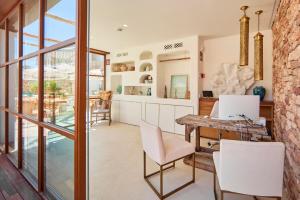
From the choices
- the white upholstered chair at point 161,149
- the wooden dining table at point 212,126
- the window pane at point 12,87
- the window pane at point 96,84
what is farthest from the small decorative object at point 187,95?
the window pane at point 12,87

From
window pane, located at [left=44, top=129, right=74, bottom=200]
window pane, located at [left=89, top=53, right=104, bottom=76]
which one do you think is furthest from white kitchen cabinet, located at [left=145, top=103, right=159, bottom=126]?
window pane, located at [left=44, top=129, right=74, bottom=200]

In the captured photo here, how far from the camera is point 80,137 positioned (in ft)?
4.44

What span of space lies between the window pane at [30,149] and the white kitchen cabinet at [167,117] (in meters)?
3.22

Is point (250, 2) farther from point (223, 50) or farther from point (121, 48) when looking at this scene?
point (121, 48)

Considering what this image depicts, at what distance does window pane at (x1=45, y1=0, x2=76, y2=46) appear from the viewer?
1.47 m

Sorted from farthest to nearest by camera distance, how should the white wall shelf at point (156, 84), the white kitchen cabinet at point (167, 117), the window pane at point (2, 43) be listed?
1. the white kitchen cabinet at point (167, 117)
2. the white wall shelf at point (156, 84)
3. the window pane at point (2, 43)

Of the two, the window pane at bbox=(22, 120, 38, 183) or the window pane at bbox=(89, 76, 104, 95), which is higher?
the window pane at bbox=(89, 76, 104, 95)

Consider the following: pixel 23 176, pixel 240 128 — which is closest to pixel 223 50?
pixel 240 128

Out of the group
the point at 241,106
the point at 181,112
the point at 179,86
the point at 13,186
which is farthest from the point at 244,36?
the point at 13,186

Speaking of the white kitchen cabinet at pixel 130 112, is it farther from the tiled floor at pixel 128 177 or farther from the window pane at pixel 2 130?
the window pane at pixel 2 130

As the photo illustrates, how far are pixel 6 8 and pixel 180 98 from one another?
387cm

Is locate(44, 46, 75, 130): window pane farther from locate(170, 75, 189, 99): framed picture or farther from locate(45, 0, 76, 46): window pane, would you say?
locate(170, 75, 189, 99): framed picture

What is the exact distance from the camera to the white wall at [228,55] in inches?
148

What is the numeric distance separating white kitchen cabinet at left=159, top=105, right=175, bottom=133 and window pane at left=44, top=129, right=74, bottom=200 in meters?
3.29
